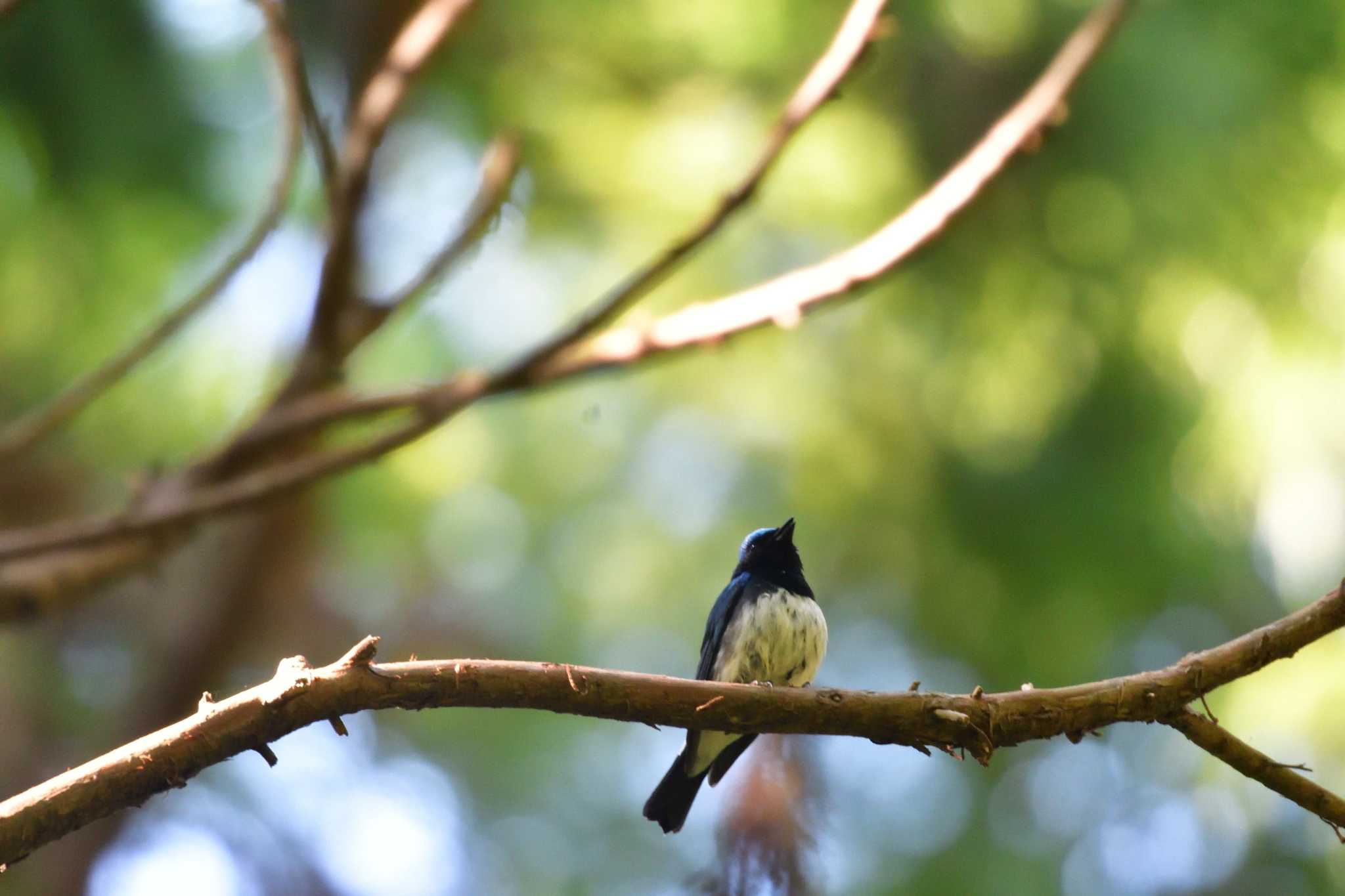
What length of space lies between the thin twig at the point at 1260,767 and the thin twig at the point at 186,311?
2.62m

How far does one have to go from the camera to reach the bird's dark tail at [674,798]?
3.25 meters

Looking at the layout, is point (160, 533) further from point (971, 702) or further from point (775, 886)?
point (971, 702)

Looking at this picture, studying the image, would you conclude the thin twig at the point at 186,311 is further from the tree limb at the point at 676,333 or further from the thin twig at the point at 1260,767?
the thin twig at the point at 1260,767

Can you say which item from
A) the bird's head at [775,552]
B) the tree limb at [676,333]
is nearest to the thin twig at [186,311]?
the tree limb at [676,333]

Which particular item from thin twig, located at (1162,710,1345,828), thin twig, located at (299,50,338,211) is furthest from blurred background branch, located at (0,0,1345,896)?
thin twig, located at (1162,710,1345,828)

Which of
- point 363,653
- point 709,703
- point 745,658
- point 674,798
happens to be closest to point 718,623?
point 745,658

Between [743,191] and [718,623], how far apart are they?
56.1 inches

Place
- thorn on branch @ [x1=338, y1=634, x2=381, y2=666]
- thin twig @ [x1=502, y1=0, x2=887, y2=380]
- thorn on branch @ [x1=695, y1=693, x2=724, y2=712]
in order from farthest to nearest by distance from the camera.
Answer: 1. thin twig @ [x1=502, y1=0, x2=887, y2=380]
2. thorn on branch @ [x1=695, y1=693, x2=724, y2=712]
3. thorn on branch @ [x1=338, y1=634, x2=381, y2=666]

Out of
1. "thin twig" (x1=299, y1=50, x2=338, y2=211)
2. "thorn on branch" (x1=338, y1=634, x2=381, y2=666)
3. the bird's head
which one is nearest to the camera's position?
"thorn on branch" (x1=338, y1=634, x2=381, y2=666)

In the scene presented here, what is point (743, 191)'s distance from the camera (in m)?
2.94

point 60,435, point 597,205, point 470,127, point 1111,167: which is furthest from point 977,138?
point 60,435

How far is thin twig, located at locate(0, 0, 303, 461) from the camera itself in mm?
3203

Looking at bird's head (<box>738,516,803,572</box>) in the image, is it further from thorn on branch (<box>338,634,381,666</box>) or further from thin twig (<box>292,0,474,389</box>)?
thorn on branch (<box>338,634,381,666</box>)

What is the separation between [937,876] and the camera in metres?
5.06
